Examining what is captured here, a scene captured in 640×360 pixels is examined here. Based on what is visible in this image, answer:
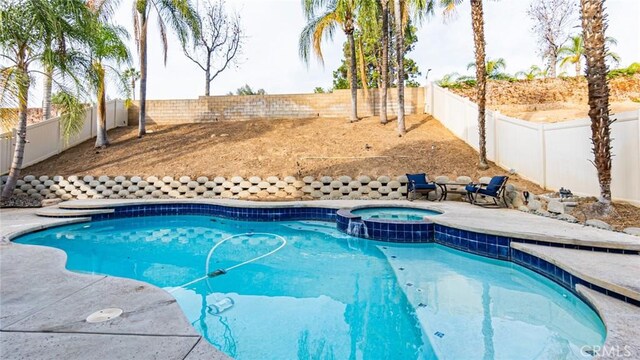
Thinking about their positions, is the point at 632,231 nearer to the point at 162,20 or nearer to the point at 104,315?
the point at 104,315

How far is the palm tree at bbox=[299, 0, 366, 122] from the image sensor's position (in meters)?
12.8

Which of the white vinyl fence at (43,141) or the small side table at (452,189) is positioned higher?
the white vinyl fence at (43,141)

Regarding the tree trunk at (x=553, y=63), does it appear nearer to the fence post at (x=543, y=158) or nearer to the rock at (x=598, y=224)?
the fence post at (x=543, y=158)

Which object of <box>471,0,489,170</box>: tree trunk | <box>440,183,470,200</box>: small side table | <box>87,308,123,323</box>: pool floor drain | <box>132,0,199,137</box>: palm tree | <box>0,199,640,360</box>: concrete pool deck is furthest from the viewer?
<box>132,0,199,137</box>: palm tree

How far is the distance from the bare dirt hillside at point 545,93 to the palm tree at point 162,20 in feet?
40.5

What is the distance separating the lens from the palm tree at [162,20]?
489 inches

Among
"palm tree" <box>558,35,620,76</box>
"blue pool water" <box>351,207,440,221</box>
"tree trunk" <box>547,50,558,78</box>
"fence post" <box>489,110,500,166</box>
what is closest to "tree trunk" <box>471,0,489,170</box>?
"fence post" <box>489,110,500,166</box>

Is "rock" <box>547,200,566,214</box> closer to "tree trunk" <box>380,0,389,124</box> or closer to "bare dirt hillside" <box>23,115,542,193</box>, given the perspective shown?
"bare dirt hillside" <box>23,115,542,193</box>

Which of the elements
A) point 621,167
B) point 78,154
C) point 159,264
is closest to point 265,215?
point 159,264

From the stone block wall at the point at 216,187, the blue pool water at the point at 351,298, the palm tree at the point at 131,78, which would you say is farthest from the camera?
the palm tree at the point at 131,78

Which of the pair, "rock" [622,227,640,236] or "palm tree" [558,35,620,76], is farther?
"palm tree" [558,35,620,76]

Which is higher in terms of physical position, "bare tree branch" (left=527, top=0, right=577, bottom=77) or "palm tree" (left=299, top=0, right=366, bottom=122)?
"bare tree branch" (left=527, top=0, right=577, bottom=77)

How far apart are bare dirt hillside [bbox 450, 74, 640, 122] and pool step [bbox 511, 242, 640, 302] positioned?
Answer: 36.6 feet

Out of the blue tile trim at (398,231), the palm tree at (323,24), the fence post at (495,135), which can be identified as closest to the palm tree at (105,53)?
the palm tree at (323,24)
